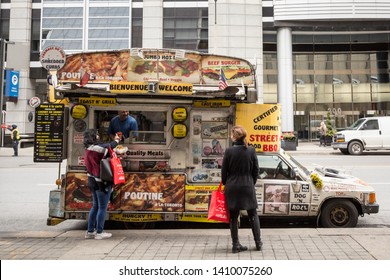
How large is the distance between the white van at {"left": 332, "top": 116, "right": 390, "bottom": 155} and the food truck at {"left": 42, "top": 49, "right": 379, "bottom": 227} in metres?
16.2

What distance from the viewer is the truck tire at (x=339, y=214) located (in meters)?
6.80

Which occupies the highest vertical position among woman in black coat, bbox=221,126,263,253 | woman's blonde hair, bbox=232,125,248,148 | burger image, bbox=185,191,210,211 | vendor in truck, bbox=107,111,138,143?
vendor in truck, bbox=107,111,138,143

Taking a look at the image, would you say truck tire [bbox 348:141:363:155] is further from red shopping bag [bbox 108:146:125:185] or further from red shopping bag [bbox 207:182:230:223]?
red shopping bag [bbox 108:146:125:185]

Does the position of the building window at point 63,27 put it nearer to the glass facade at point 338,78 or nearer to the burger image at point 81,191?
the glass facade at point 338,78

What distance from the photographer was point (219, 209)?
215 inches

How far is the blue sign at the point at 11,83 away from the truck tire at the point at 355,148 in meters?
24.8

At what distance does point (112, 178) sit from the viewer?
19.2 feet

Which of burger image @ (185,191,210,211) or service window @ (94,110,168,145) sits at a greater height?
service window @ (94,110,168,145)

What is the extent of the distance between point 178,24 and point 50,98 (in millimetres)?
24918

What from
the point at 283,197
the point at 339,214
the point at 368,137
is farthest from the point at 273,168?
the point at 368,137

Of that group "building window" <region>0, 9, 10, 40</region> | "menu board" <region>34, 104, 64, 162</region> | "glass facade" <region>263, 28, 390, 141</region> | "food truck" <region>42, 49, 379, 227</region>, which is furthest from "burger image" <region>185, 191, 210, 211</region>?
"building window" <region>0, 9, 10, 40</region>

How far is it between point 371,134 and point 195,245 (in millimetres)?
19096

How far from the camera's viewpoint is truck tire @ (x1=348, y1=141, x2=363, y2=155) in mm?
21953

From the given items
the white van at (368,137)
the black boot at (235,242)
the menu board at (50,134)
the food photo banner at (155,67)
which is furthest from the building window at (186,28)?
the black boot at (235,242)
